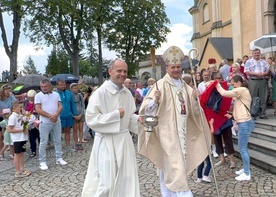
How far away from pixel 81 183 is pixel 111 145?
7.91 ft

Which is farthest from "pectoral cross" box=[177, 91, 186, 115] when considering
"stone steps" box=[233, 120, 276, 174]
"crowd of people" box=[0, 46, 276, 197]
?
"stone steps" box=[233, 120, 276, 174]

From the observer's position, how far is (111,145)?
392cm

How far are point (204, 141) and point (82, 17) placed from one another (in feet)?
69.0

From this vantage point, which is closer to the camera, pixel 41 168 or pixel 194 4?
pixel 41 168

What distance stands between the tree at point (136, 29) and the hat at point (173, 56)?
24154 millimetres

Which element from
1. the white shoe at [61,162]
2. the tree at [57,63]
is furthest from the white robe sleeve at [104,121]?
the tree at [57,63]

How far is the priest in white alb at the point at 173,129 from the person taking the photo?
4270 mm

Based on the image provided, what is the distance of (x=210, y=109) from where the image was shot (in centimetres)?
637

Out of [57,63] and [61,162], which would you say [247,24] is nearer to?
Answer: [61,162]

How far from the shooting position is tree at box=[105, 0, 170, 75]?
29000mm

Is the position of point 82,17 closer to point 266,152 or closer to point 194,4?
point 194,4

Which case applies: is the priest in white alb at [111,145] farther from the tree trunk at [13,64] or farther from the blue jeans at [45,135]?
the tree trunk at [13,64]

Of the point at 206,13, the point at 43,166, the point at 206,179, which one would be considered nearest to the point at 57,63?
the point at 206,13

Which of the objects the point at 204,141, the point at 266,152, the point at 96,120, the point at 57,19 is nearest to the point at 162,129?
the point at 204,141
